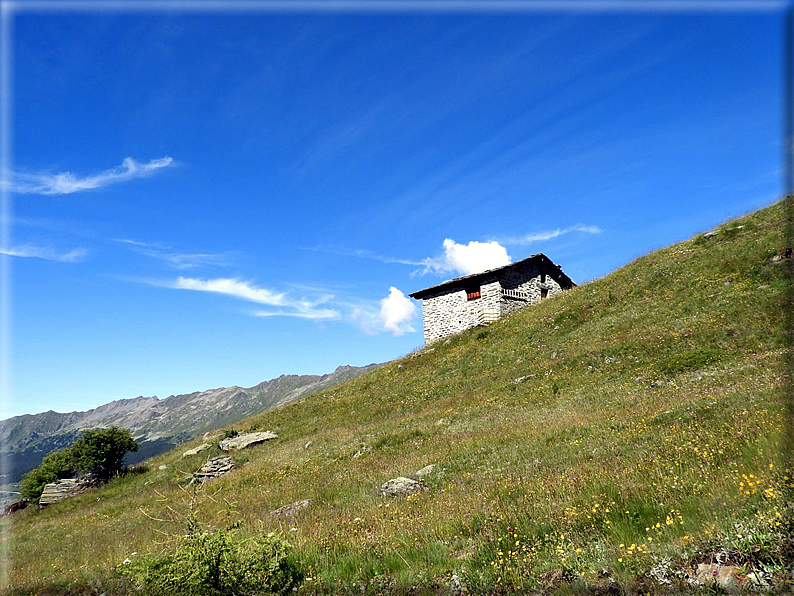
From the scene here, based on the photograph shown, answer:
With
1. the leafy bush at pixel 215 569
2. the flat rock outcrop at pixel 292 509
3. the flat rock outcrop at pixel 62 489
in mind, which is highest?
the leafy bush at pixel 215 569

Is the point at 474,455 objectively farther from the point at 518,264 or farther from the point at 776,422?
the point at 518,264

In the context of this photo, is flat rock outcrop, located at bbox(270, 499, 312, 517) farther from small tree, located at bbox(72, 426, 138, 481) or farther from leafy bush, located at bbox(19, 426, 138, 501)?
leafy bush, located at bbox(19, 426, 138, 501)

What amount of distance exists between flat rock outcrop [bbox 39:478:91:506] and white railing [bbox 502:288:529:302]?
37021 mm

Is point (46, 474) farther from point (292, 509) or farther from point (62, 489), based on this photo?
point (292, 509)

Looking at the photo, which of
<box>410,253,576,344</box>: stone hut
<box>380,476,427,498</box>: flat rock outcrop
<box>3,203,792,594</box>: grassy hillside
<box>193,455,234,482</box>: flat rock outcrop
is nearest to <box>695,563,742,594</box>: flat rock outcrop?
<box>3,203,792,594</box>: grassy hillside

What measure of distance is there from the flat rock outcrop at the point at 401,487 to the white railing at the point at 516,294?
30172mm

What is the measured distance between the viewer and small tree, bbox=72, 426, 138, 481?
3053cm

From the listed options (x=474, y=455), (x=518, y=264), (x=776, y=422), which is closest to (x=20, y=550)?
(x=474, y=455)

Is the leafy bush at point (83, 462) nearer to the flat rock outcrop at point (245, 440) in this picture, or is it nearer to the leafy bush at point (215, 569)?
the flat rock outcrop at point (245, 440)

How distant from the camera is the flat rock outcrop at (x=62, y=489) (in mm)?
27984

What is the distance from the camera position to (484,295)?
40156mm

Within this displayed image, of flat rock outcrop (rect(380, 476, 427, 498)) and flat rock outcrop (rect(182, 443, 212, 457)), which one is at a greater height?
flat rock outcrop (rect(380, 476, 427, 498))

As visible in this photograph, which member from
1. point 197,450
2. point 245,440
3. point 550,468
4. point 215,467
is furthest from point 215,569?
point 197,450

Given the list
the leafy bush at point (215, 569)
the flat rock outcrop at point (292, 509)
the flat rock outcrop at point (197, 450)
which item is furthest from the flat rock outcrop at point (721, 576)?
the flat rock outcrop at point (197, 450)
